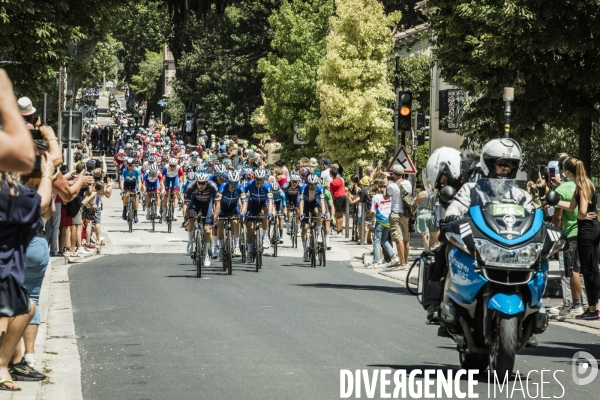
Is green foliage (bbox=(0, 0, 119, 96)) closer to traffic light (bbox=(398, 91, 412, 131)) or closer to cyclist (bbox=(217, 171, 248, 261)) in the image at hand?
cyclist (bbox=(217, 171, 248, 261))

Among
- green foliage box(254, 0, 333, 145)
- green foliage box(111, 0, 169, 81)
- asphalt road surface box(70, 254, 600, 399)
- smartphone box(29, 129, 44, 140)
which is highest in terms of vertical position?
green foliage box(111, 0, 169, 81)

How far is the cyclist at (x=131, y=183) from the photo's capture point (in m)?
35.8

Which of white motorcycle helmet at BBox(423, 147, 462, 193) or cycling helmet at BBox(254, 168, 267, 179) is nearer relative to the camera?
white motorcycle helmet at BBox(423, 147, 462, 193)

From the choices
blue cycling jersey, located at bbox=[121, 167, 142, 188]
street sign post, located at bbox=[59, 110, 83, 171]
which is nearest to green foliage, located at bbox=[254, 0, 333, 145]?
blue cycling jersey, located at bbox=[121, 167, 142, 188]

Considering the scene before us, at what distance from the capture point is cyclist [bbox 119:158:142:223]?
1411 inches

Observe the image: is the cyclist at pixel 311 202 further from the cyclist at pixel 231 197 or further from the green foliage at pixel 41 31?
the green foliage at pixel 41 31

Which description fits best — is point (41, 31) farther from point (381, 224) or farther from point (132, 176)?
point (132, 176)

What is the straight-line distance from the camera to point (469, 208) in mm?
9523

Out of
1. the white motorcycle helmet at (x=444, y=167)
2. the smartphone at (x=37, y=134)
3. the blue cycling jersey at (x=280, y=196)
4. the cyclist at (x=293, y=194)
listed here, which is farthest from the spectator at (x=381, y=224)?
the smartphone at (x=37, y=134)

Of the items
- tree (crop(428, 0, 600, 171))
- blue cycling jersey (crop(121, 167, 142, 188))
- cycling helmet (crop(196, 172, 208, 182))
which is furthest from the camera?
blue cycling jersey (crop(121, 167, 142, 188))

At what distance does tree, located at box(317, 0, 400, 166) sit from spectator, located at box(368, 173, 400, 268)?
1736cm

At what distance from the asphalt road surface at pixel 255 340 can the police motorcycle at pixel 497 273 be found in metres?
0.41

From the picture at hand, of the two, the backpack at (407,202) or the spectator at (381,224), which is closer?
the backpack at (407,202)

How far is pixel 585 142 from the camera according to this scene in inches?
880
